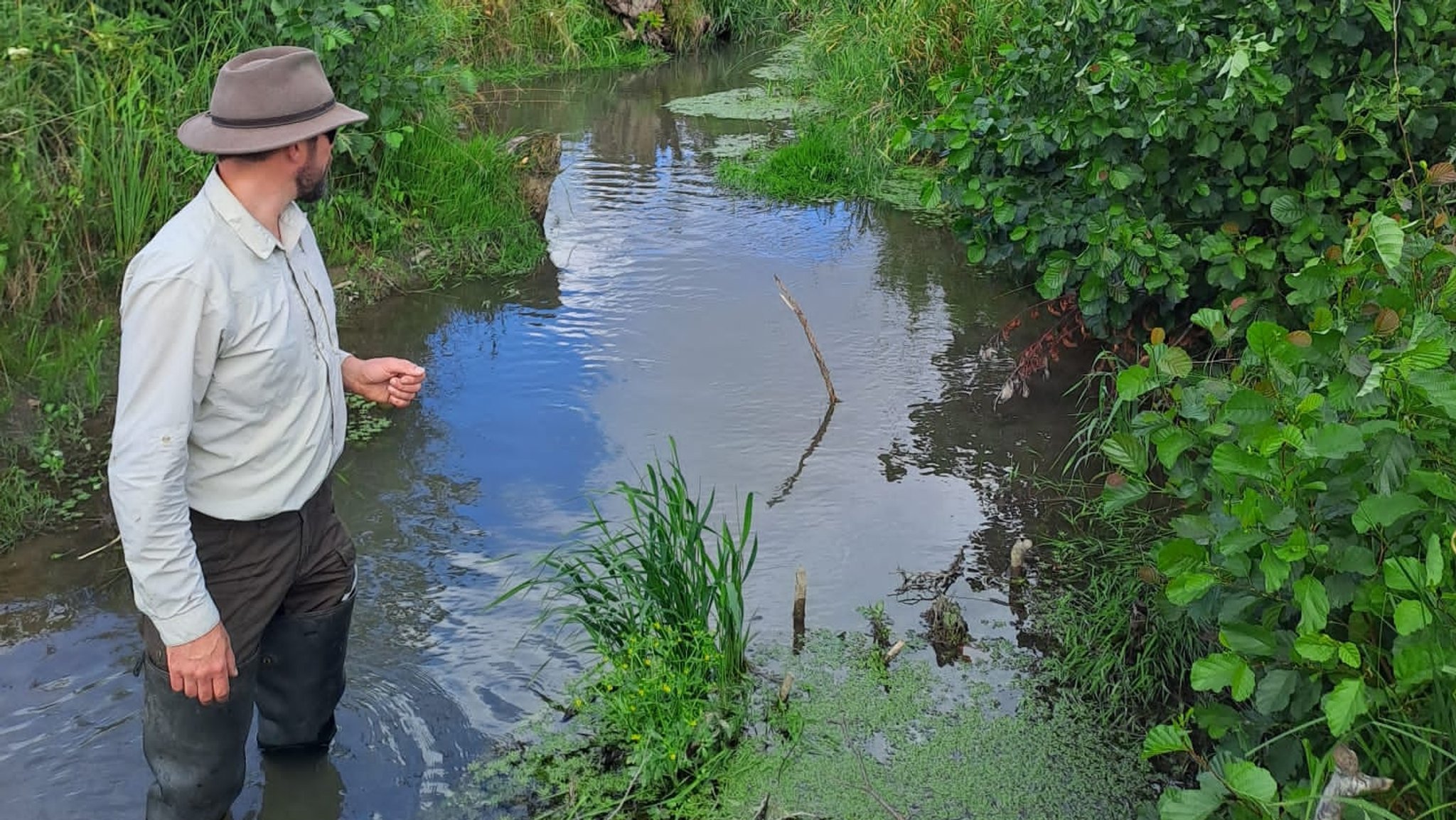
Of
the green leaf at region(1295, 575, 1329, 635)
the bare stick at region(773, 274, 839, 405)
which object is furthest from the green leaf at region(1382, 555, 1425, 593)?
the bare stick at region(773, 274, 839, 405)

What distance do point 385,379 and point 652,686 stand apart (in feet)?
3.73

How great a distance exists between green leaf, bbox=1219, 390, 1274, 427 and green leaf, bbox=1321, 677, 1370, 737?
1.91 ft

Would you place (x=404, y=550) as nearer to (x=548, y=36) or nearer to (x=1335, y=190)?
(x=1335, y=190)

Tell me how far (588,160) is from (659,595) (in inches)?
284

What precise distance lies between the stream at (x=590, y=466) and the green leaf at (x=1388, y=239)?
1.85 metres

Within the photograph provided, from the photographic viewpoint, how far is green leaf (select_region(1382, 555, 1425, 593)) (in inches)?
93.5

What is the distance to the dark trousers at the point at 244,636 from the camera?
292cm

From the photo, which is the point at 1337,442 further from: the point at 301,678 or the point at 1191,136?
the point at 1191,136

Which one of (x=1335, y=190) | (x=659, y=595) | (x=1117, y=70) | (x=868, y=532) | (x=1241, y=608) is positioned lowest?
(x=868, y=532)

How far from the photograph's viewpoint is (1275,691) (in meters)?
2.63

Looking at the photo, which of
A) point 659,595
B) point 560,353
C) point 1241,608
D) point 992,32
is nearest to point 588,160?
point 992,32

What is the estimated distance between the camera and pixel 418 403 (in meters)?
6.00

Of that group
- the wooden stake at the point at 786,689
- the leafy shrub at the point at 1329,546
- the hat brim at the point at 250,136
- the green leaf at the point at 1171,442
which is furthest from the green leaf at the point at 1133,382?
the hat brim at the point at 250,136

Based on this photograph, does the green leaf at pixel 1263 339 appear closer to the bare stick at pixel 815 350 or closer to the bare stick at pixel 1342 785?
the bare stick at pixel 1342 785
